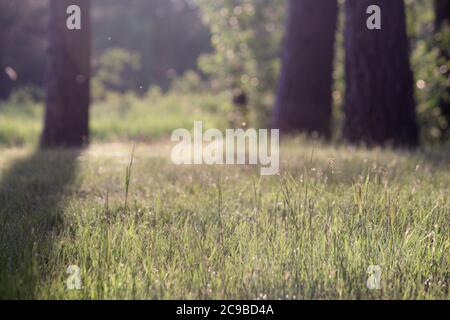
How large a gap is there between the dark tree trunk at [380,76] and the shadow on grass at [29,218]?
420 centimetres

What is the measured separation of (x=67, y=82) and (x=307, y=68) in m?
4.23

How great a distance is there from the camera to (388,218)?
11.2 ft

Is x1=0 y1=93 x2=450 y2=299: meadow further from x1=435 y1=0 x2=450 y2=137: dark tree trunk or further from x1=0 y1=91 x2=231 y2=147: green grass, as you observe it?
x1=0 y1=91 x2=231 y2=147: green grass

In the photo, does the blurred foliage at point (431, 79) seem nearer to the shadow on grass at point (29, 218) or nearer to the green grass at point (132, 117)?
the green grass at point (132, 117)

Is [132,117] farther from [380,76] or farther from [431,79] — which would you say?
[380,76]

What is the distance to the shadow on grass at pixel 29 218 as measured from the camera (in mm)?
2793

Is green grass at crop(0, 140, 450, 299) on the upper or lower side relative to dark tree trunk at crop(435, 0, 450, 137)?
lower

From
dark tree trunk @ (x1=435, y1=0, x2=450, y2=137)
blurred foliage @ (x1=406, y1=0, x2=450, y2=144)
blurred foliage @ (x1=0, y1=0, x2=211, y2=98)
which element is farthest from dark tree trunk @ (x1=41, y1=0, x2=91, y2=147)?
blurred foliage @ (x1=0, y1=0, x2=211, y2=98)

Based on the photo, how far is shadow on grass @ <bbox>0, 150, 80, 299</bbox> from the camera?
9.16 feet

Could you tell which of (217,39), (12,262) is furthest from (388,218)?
(217,39)

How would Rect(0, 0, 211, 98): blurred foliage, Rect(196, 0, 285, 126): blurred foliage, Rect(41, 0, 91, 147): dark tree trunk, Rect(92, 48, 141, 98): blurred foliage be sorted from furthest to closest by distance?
Rect(0, 0, 211, 98): blurred foliage → Rect(92, 48, 141, 98): blurred foliage → Rect(196, 0, 285, 126): blurred foliage → Rect(41, 0, 91, 147): dark tree trunk

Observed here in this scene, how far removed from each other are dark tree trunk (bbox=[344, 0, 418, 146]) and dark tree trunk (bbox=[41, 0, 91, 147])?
4233mm
